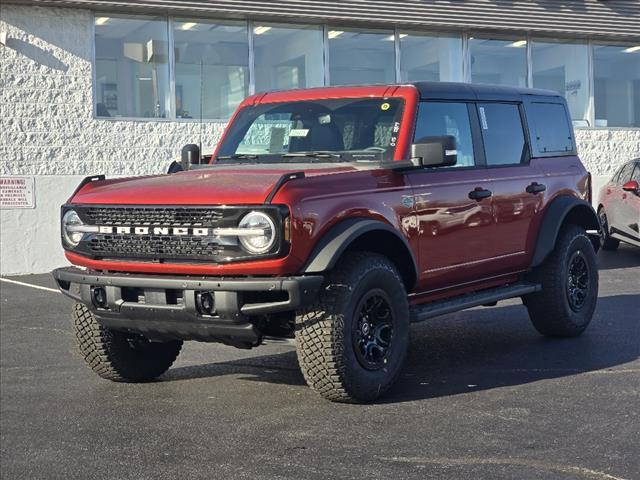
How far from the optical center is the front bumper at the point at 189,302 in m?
5.99

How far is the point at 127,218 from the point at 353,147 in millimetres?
1679

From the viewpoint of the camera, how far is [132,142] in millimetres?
16531

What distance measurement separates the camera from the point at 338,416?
6.17 metres

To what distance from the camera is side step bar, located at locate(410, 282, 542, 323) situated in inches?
280

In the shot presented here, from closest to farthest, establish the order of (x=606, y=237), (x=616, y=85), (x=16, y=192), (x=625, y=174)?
(x=16, y=192), (x=625, y=174), (x=606, y=237), (x=616, y=85)

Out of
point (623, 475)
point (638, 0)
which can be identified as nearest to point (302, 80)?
point (638, 0)

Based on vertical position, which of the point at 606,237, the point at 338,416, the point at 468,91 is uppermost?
the point at 468,91

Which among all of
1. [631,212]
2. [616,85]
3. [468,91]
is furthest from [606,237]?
[468,91]

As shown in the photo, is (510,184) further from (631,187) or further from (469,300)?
(631,187)

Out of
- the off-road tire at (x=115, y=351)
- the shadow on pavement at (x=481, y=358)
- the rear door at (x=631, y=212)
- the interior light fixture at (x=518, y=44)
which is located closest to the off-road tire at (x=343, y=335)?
the shadow on pavement at (x=481, y=358)

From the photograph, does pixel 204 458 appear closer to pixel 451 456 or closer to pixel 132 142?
pixel 451 456

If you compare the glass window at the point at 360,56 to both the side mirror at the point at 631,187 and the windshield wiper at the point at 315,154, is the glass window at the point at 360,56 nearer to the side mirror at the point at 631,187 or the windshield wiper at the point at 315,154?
the side mirror at the point at 631,187

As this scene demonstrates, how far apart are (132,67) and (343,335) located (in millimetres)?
11347

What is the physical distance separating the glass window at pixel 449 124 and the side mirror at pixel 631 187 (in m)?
7.85
